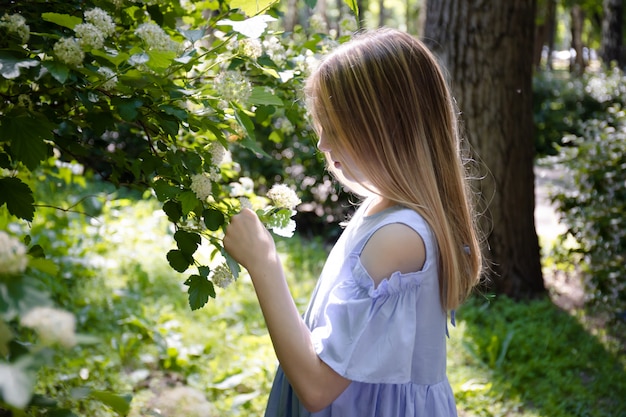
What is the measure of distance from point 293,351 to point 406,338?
261 mm

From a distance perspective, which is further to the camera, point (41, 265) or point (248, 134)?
point (248, 134)

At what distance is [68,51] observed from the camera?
1.37 meters

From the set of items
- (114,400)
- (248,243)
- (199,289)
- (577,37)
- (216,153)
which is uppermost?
(577,37)

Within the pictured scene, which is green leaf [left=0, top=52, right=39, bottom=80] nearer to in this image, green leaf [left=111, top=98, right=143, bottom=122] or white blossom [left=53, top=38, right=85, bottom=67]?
white blossom [left=53, top=38, right=85, bottom=67]

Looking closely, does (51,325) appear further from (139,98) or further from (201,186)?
(139,98)

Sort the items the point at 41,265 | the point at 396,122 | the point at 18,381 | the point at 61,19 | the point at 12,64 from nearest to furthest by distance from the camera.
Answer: the point at 18,381 < the point at 41,265 < the point at 12,64 < the point at 61,19 < the point at 396,122

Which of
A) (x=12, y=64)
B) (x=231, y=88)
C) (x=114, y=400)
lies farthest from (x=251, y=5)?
(x=114, y=400)

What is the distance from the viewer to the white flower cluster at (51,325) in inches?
30.4

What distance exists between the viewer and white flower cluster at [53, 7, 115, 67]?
4.48ft

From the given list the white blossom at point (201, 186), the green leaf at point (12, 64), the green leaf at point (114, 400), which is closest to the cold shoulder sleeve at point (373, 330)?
the white blossom at point (201, 186)

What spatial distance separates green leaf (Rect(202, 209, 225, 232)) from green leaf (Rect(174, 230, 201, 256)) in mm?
47

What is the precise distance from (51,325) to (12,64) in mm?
732

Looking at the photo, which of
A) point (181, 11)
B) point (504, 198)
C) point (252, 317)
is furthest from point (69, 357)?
point (504, 198)

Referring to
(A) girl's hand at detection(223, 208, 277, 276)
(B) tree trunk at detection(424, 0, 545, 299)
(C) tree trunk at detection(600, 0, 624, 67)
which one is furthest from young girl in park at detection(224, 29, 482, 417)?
(C) tree trunk at detection(600, 0, 624, 67)
